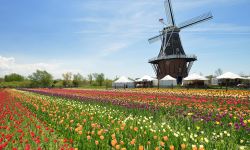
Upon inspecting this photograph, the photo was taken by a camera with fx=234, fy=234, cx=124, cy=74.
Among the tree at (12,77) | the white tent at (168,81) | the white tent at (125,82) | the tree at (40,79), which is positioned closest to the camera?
the white tent at (168,81)

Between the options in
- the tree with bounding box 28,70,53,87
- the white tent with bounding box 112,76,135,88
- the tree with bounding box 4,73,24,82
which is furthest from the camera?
the tree with bounding box 4,73,24,82

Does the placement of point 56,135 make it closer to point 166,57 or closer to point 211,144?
point 211,144

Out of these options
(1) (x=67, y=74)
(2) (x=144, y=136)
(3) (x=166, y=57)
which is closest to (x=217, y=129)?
(2) (x=144, y=136)

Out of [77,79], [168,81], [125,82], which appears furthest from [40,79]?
[168,81]

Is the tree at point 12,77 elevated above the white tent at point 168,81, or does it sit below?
above

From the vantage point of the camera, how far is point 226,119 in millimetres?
7340

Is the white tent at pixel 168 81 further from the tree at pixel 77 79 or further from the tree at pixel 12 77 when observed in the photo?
the tree at pixel 12 77

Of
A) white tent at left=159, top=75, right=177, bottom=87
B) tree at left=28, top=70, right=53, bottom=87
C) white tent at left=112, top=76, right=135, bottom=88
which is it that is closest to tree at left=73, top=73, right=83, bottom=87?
tree at left=28, top=70, right=53, bottom=87

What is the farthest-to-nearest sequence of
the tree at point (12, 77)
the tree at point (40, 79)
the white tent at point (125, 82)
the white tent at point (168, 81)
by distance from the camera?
the tree at point (12, 77) < the tree at point (40, 79) < the white tent at point (125, 82) < the white tent at point (168, 81)

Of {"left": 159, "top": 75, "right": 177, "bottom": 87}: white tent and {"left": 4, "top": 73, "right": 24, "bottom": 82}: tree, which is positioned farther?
{"left": 4, "top": 73, "right": 24, "bottom": 82}: tree

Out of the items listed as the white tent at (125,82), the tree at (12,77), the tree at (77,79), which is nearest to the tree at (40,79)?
the tree at (77,79)

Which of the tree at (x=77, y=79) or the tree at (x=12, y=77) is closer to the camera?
the tree at (x=77, y=79)

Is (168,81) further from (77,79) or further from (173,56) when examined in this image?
(77,79)

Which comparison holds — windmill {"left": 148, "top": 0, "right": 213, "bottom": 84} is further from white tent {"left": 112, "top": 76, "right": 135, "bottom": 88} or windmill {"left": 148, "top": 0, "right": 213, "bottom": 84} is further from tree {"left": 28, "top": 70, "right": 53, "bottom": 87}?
tree {"left": 28, "top": 70, "right": 53, "bottom": 87}
